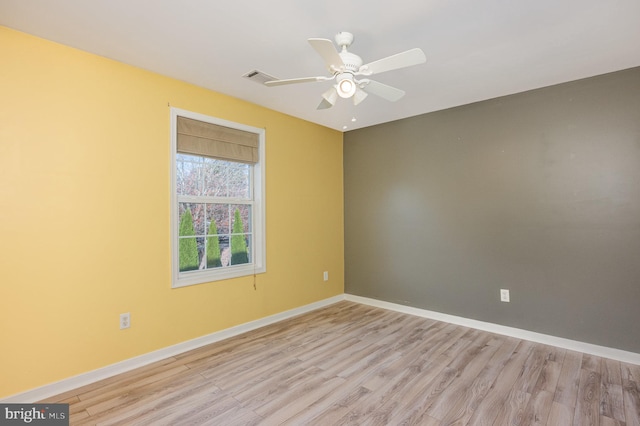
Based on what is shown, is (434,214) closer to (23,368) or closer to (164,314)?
(164,314)

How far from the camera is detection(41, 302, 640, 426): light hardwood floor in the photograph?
6.37 feet

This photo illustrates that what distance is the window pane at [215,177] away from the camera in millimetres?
3129

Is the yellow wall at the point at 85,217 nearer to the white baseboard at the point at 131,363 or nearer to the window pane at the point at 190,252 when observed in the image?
the white baseboard at the point at 131,363

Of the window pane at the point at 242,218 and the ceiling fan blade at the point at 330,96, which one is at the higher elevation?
the ceiling fan blade at the point at 330,96

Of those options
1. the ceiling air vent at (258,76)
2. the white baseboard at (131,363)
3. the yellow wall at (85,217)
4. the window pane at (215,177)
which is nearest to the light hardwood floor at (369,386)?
the white baseboard at (131,363)

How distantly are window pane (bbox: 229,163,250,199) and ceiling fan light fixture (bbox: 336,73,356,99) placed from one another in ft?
5.84

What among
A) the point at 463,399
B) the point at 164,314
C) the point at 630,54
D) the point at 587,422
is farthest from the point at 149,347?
the point at 630,54

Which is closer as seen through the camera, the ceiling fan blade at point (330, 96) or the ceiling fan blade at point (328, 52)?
the ceiling fan blade at point (328, 52)

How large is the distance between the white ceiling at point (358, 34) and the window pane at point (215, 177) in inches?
30.2

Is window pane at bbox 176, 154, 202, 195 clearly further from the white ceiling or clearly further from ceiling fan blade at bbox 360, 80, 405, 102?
ceiling fan blade at bbox 360, 80, 405, 102

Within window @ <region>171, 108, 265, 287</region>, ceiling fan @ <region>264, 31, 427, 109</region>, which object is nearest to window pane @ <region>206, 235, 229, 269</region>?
window @ <region>171, 108, 265, 287</region>

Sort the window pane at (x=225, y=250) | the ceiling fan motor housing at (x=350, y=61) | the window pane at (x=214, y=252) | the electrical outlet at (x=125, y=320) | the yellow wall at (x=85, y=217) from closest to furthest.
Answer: the ceiling fan motor housing at (x=350, y=61), the yellow wall at (x=85, y=217), the electrical outlet at (x=125, y=320), the window pane at (x=214, y=252), the window pane at (x=225, y=250)

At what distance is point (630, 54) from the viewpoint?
7.91ft

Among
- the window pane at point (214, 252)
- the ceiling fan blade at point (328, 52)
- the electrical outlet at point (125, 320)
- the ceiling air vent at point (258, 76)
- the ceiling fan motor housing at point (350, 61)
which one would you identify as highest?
the ceiling air vent at point (258, 76)
